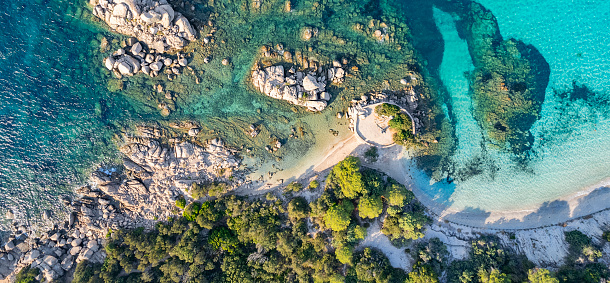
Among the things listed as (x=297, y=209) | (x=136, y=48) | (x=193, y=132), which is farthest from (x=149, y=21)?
(x=297, y=209)

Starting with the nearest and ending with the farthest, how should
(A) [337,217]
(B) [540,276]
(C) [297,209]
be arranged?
(B) [540,276]
(A) [337,217]
(C) [297,209]

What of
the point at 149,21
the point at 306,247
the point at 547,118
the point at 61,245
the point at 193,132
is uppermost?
the point at 547,118

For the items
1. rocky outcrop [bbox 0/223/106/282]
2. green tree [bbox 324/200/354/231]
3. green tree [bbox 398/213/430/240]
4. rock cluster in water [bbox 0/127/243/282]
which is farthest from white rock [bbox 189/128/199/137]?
green tree [bbox 398/213/430/240]

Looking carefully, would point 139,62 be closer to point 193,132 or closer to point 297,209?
point 193,132

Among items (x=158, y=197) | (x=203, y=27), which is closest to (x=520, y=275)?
(x=158, y=197)

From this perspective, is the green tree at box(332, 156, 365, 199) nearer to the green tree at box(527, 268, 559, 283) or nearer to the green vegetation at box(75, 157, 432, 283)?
the green vegetation at box(75, 157, 432, 283)

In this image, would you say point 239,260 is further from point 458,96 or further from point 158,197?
point 458,96
